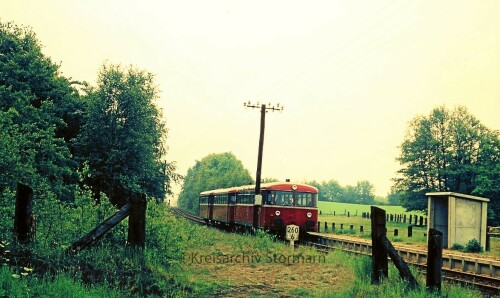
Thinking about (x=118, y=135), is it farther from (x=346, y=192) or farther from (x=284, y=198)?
(x=346, y=192)

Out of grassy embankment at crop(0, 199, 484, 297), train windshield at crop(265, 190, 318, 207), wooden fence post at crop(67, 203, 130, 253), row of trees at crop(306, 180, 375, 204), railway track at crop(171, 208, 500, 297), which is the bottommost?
railway track at crop(171, 208, 500, 297)

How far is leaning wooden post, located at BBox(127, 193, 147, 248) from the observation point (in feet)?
26.3

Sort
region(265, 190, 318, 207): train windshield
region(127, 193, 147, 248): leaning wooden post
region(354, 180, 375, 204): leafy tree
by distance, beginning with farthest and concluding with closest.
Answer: region(354, 180, 375, 204): leafy tree
region(265, 190, 318, 207): train windshield
region(127, 193, 147, 248): leaning wooden post

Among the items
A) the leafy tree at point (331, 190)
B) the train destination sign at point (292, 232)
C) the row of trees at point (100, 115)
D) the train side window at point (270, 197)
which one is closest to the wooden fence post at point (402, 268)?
the train destination sign at point (292, 232)

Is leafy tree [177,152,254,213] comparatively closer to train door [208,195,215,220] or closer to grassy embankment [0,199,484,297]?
train door [208,195,215,220]

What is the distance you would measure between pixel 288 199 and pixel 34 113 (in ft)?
45.6

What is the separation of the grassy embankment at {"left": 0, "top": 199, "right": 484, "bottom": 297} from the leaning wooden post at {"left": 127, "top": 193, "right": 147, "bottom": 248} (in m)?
0.20

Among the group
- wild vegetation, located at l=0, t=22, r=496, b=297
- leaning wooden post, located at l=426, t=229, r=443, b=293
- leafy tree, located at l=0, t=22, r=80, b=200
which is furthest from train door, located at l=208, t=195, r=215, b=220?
leaning wooden post, located at l=426, t=229, r=443, b=293

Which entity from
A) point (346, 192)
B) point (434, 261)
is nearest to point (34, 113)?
point (434, 261)

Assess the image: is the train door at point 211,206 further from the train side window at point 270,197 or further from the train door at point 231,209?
the train side window at point 270,197

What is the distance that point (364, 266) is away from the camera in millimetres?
9453

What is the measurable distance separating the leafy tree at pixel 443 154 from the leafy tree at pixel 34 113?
38809 millimetres

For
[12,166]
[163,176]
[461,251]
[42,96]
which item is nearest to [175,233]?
[12,166]

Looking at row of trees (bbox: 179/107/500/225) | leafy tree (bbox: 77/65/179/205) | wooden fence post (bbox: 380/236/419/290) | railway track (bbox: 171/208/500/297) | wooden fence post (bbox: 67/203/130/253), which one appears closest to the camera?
wooden fence post (bbox: 67/203/130/253)
